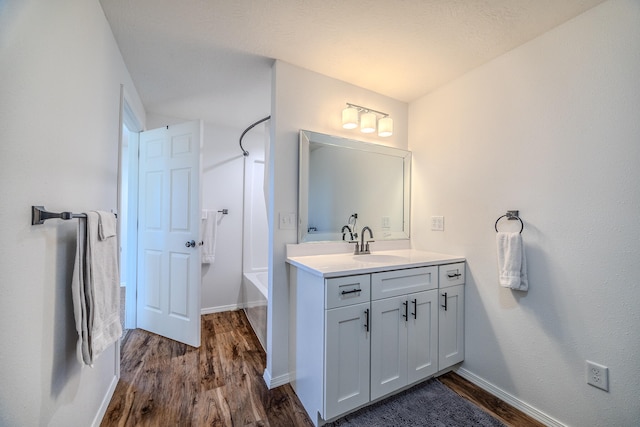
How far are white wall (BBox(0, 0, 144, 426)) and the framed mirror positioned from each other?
1191mm

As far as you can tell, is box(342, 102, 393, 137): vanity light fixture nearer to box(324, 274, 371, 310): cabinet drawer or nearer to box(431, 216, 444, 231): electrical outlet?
box(431, 216, 444, 231): electrical outlet

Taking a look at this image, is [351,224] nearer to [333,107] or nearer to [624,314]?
[333,107]

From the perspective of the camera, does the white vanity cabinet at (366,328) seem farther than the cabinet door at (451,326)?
No

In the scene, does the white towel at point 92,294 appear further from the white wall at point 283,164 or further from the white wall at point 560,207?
the white wall at point 560,207

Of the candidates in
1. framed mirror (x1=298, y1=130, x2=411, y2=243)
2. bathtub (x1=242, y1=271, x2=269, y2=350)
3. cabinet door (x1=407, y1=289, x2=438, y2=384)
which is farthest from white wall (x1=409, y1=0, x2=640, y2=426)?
bathtub (x1=242, y1=271, x2=269, y2=350)

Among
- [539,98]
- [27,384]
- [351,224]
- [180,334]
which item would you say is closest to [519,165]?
[539,98]

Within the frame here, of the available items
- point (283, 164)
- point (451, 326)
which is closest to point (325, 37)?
point (283, 164)

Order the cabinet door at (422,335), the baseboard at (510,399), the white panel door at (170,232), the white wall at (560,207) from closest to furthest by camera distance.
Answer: the white wall at (560,207)
the baseboard at (510,399)
the cabinet door at (422,335)
the white panel door at (170,232)

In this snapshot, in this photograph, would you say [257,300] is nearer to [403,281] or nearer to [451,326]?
[403,281]

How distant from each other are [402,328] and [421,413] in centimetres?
50

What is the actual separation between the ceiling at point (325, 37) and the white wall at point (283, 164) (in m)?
0.14

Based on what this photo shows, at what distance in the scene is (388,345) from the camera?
5.09 feet

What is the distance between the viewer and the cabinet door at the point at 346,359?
1362mm

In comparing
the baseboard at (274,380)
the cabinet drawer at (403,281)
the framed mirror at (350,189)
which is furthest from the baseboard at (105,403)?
the cabinet drawer at (403,281)
